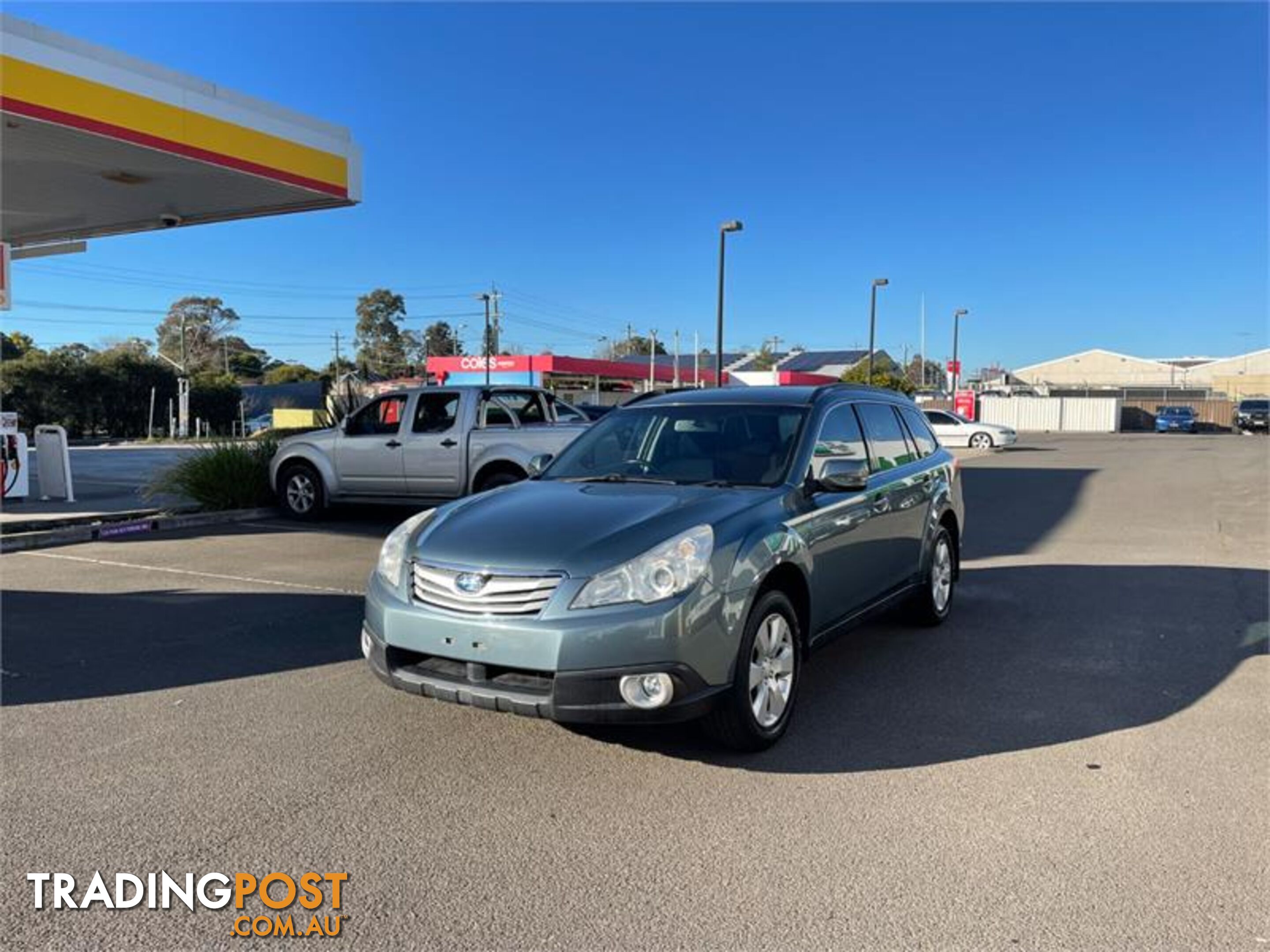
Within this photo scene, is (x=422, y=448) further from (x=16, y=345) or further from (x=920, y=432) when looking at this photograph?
(x=16, y=345)

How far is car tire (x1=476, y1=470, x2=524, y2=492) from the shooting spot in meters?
11.2

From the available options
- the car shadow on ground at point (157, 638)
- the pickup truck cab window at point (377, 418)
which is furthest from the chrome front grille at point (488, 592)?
the pickup truck cab window at point (377, 418)

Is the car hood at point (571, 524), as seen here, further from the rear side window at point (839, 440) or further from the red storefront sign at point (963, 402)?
the red storefront sign at point (963, 402)

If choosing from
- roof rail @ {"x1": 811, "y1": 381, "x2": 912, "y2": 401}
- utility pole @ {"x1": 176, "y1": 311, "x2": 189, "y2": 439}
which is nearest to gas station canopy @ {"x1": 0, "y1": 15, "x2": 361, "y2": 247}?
roof rail @ {"x1": 811, "y1": 381, "x2": 912, "y2": 401}

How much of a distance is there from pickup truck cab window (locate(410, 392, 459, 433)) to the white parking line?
3465 millimetres

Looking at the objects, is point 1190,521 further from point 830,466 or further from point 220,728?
point 220,728

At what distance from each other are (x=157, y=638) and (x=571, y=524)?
145 inches

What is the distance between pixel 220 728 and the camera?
4605 millimetres

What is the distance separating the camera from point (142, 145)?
34.5 ft

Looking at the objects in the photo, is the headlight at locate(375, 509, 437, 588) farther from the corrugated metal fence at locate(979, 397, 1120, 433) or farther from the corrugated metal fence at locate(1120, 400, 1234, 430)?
the corrugated metal fence at locate(1120, 400, 1234, 430)

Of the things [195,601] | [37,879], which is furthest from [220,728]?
[195,601]

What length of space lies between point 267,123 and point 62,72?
8.78 ft

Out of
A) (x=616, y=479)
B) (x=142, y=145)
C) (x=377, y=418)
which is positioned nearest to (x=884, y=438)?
(x=616, y=479)

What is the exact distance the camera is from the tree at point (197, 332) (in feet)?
344
